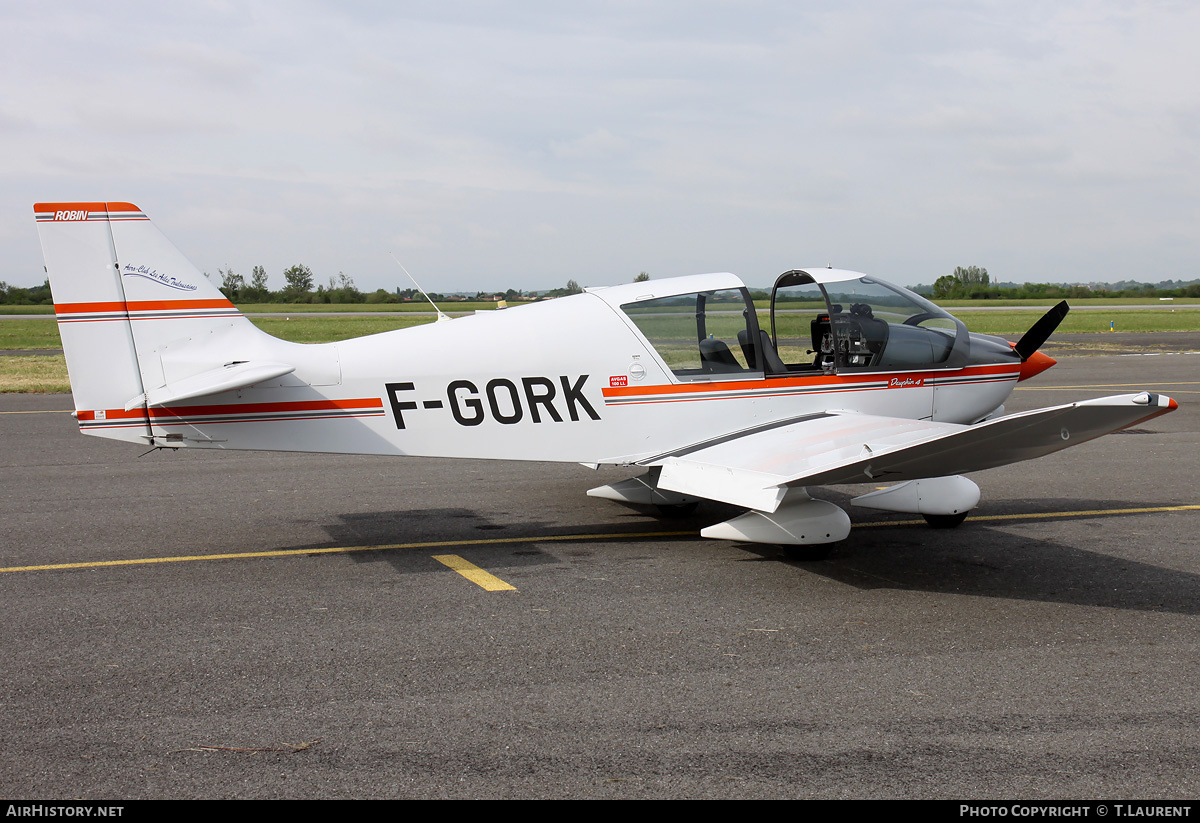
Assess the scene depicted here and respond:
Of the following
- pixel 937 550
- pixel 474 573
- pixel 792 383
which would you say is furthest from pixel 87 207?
pixel 937 550

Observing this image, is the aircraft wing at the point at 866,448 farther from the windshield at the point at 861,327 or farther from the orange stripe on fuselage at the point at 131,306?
the orange stripe on fuselage at the point at 131,306

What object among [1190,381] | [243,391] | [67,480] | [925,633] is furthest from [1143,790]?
[1190,381]

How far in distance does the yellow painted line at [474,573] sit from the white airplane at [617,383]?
0.82 metres

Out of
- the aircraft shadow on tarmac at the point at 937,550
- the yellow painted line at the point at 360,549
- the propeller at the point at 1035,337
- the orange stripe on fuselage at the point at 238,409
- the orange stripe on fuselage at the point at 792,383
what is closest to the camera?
the aircraft shadow on tarmac at the point at 937,550

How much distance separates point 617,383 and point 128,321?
12.0 ft

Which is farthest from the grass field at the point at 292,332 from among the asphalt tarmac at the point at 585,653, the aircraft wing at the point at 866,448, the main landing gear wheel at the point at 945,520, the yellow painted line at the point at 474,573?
the main landing gear wheel at the point at 945,520

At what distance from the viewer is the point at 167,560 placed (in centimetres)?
706

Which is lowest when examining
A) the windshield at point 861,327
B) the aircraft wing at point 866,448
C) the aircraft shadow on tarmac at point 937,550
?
the aircraft shadow on tarmac at point 937,550

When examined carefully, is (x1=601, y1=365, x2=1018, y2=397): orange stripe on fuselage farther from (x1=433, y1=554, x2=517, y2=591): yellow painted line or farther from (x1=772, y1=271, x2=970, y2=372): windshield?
(x1=433, y1=554, x2=517, y2=591): yellow painted line

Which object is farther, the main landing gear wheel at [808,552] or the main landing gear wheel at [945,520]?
the main landing gear wheel at [945,520]

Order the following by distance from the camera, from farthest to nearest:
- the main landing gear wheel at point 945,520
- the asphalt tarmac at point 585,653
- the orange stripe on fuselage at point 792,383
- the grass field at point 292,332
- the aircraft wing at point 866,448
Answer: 1. the grass field at point 292,332
2. the main landing gear wheel at point 945,520
3. the orange stripe on fuselage at point 792,383
4. the aircraft wing at point 866,448
5. the asphalt tarmac at point 585,653

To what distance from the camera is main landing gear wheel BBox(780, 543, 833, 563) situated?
6969mm

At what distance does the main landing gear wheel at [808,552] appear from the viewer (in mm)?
6969

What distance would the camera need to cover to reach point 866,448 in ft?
20.2
